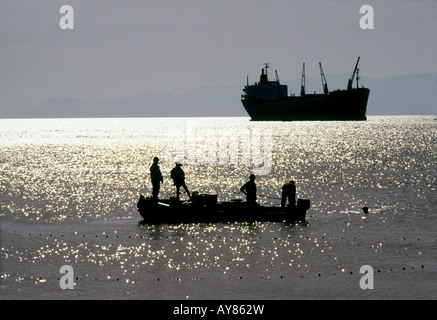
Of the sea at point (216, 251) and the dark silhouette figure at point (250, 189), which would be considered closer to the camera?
the sea at point (216, 251)

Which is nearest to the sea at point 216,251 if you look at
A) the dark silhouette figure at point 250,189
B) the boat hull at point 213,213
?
the boat hull at point 213,213

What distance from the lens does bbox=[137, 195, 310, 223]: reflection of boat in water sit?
27141mm

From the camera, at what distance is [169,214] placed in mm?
27172

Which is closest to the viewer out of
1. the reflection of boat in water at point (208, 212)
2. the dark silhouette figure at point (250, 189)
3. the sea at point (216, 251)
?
the sea at point (216, 251)

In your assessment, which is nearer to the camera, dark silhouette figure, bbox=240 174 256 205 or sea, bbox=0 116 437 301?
sea, bbox=0 116 437 301

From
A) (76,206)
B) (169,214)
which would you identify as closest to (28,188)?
(76,206)

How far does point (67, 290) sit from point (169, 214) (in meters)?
11.0

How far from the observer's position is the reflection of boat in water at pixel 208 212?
27.1 meters

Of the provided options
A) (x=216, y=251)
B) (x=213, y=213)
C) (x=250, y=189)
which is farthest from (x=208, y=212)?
(x=216, y=251)

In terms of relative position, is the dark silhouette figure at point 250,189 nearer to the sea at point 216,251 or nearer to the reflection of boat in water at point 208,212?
the reflection of boat in water at point 208,212

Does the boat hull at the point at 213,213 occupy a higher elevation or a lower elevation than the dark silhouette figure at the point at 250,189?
lower

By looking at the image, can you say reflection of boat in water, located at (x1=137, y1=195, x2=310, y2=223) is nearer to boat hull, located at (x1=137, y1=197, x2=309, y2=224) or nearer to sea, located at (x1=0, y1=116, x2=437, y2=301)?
boat hull, located at (x1=137, y1=197, x2=309, y2=224)

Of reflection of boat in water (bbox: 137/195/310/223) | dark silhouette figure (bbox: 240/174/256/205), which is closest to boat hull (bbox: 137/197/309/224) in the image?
reflection of boat in water (bbox: 137/195/310/223)

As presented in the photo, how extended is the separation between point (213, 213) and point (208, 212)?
223mm
